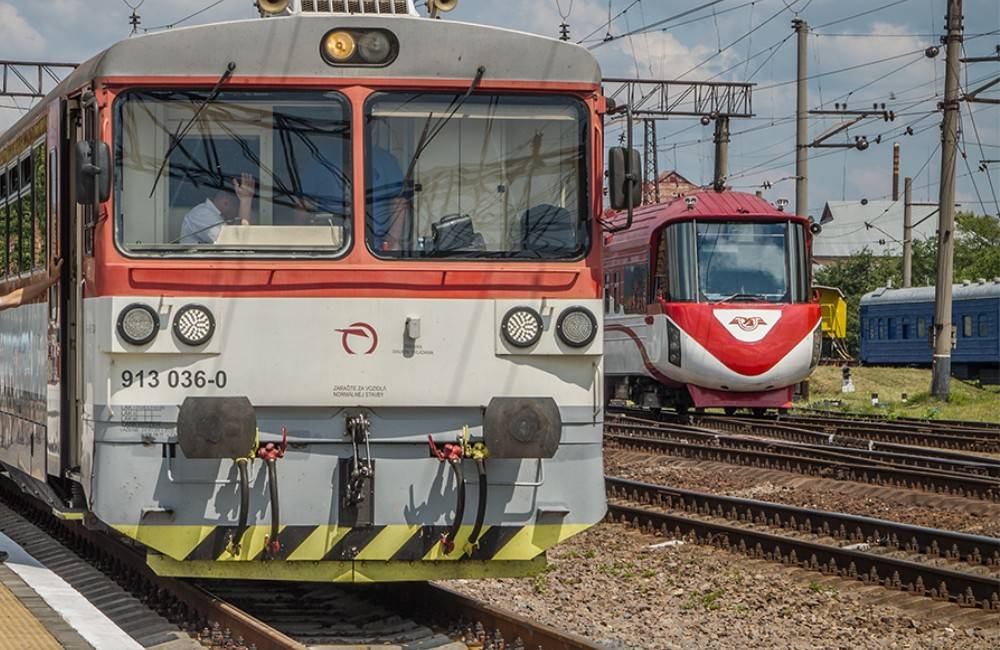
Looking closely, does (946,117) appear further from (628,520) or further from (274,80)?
(274,80)

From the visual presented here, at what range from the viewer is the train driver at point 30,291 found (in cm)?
956


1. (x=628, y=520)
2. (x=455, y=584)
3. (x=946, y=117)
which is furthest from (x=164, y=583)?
(x=946, y=117)

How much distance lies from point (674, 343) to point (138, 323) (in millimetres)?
15990

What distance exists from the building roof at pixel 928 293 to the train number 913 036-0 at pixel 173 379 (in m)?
38.1

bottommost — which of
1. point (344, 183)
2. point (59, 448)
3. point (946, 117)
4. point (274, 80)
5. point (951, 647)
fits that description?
point (951, 647)

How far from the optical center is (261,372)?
802 cm

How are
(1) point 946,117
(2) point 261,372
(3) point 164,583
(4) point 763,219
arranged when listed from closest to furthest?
(2) point 261,372 → (3) point 164,583 → (4) point 763,219 → (1) point 946,117

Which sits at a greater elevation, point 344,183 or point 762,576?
point 344,183

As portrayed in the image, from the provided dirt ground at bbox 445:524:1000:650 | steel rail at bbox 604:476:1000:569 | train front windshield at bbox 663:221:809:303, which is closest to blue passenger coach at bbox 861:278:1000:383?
train front windshield at bbox 663:221:809:303

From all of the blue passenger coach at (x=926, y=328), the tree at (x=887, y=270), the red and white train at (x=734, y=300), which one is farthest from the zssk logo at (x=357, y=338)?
the tree at (x=887, y=270)

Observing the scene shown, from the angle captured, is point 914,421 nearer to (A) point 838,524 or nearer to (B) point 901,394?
(B) point 901,394

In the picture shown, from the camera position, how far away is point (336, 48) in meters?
8.21

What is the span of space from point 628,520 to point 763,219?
10572 millimetres

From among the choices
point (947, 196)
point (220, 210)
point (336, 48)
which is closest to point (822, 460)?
point (336, 48)
